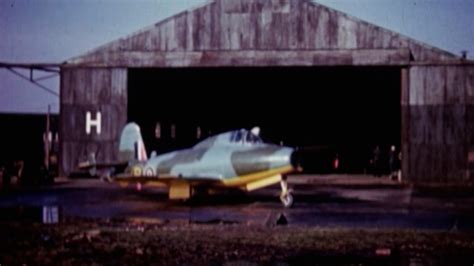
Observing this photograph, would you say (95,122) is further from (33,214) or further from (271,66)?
(33,214)

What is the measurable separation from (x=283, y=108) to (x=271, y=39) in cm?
1688

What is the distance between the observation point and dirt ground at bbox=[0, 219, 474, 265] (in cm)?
962

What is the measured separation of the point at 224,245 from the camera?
11078mm

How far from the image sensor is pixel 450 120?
31.2 m

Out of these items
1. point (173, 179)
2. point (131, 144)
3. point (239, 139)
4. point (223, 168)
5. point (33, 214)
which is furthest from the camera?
point (131, 144)

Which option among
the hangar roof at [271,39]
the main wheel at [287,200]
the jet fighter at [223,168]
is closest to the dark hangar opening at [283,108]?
the hangar roof at [271,39]

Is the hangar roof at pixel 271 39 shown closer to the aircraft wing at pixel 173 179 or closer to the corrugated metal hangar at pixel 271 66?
the corrugated metal hangar at pixel 271 66

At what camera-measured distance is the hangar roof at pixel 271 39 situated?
31281mm

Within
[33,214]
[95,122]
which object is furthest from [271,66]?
[33,214]

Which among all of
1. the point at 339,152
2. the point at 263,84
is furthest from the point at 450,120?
the point at 339,152

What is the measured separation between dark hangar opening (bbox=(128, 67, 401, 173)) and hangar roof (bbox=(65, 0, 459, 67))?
3021 millimetres

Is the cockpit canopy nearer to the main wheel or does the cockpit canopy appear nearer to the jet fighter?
the jet fighter

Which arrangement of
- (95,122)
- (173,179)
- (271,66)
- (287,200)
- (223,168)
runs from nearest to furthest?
(287,200) < (223,168) < (173,179) < (271,66) < (95,122)

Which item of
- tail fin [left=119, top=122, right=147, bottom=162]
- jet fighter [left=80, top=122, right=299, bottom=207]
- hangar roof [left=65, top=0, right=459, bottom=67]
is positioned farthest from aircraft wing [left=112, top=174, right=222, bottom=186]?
hangar roof [left=65, top=0, right=459, bottom=67]
